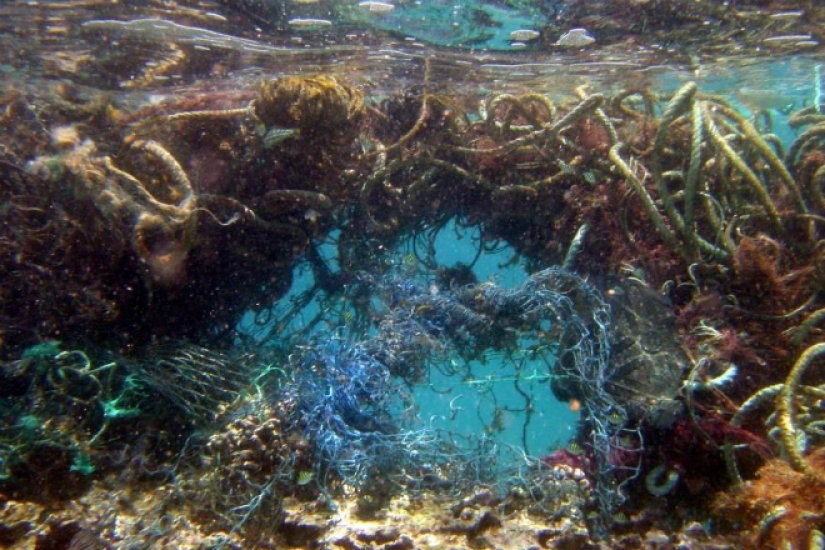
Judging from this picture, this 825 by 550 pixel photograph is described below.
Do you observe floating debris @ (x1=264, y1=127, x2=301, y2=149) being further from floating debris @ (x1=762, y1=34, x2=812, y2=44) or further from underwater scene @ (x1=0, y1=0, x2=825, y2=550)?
floating debris @ (x1=762, y1=34, x2=812, y2=44)

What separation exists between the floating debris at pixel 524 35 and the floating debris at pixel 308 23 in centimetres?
330

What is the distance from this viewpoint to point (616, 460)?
160 inches

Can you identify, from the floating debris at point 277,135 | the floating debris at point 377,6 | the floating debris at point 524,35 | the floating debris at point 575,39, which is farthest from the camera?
the floating debris at point 575,39

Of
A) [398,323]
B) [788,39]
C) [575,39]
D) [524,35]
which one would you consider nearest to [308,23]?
[524,35]

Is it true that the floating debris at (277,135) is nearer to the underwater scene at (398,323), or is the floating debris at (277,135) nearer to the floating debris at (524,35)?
the underwater scene at (398,323)

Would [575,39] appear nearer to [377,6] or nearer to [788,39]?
[377,6]

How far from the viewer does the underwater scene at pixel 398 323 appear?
3670 millimetres

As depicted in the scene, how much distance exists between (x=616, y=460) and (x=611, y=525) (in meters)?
0.52

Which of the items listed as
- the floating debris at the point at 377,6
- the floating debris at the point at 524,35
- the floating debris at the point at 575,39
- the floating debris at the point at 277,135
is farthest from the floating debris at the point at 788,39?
the floating debris at the point at 277,135

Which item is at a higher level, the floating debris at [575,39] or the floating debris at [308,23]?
the floating debris at [575,39]

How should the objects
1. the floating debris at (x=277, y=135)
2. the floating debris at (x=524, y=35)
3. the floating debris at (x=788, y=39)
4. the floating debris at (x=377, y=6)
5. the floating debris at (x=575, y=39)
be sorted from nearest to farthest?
the floating debris at (x=277, y=135), the floating debris at (x=377, y=6), the floating debris at (x=524, y=35), the floating debris at (x=575, y=39), the floating debris at (x=788, y=39)

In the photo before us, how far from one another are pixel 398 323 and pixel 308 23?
563 cm

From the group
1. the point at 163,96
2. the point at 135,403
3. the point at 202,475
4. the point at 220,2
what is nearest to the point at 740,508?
the point at 202,475

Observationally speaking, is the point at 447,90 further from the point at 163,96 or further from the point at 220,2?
the point at 163,96
